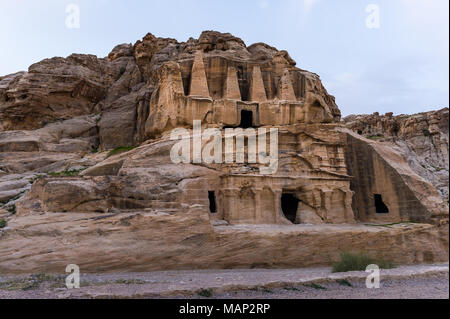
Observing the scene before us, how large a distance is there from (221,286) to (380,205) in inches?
655

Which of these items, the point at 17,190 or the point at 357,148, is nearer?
the point at 17,190

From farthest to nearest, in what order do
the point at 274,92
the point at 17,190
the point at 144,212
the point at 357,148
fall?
the point at 274,92, the point at 357,148, the point at 17,190, the point at 144,212

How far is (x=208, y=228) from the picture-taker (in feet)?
52.0

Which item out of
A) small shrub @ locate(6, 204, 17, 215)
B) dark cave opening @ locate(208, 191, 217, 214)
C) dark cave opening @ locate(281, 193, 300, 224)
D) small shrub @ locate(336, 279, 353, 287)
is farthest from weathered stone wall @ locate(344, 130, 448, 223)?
small shrub @ locate(6, 204, 17, 215)

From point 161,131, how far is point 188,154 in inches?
239

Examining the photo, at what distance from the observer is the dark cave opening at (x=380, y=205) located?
23250 millimetres

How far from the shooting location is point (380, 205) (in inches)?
931

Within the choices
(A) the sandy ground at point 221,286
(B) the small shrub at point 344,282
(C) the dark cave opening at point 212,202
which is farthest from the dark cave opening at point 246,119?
(B) the small shrub at point 344,282

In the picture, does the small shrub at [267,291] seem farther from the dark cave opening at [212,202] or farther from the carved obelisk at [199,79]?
the carved obelisk at [199,79]

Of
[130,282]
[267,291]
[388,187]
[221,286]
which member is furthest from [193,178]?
[388,187]
